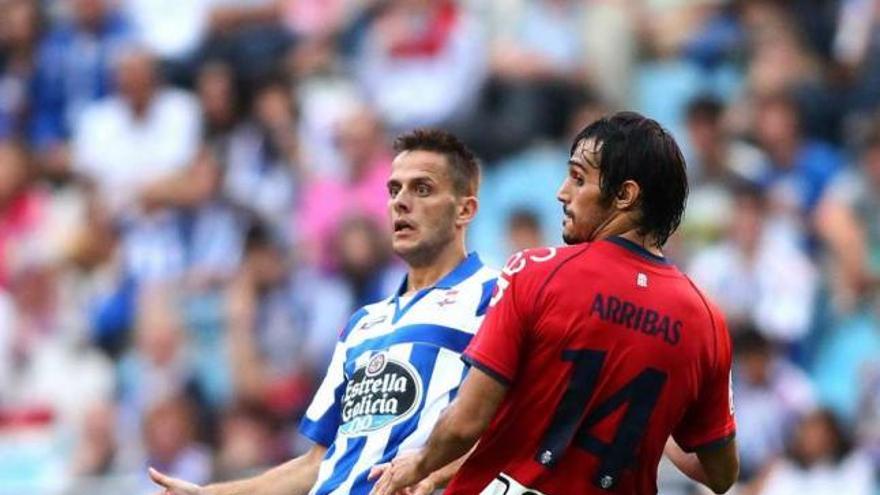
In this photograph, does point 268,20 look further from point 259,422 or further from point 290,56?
point 259,422

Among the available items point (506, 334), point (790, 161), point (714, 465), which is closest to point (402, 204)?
point (506, 334)

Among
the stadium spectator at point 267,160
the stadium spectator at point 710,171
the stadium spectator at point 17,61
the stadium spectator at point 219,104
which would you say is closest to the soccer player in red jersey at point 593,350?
the stadium spectator at point 710,171

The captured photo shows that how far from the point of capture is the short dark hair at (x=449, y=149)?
24.1ft

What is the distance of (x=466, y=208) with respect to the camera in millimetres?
7355

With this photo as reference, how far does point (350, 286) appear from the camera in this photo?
13.2 metres

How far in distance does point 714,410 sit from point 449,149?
159 centimetres

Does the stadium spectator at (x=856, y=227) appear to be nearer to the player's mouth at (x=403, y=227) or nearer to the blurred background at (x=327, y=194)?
the blurred background at (x=327, y=194)

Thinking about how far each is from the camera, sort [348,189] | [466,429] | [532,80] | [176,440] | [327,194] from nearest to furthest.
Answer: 1. [466,429]
2. [176,440]
3. [532,80]
4. [348,189]
5. [327,194]

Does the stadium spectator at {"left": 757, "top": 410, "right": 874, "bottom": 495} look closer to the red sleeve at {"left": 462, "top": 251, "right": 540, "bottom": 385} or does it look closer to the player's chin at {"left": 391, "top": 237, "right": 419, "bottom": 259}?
the player's chin at {"left": 391, "top": 237, "right": 419, "bottom": 259}

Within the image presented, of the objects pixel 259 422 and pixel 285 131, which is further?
pixel 285 131

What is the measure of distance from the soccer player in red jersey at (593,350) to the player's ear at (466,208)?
1.08m

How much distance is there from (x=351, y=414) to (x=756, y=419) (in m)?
4.96

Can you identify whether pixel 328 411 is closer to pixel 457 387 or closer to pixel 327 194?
pixel 457 387

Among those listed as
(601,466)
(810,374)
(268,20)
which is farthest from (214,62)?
(601,466)
